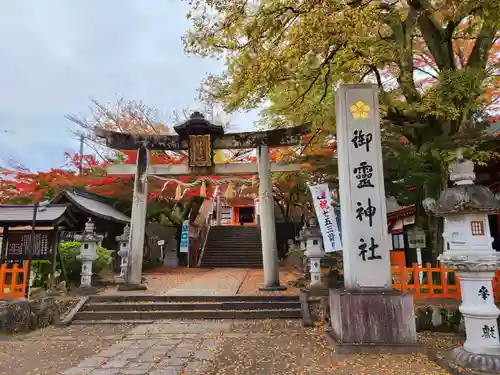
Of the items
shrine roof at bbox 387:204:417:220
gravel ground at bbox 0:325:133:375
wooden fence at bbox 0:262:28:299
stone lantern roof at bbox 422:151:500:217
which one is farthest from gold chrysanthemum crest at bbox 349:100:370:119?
wooden fence at bbox 0:262:28:299

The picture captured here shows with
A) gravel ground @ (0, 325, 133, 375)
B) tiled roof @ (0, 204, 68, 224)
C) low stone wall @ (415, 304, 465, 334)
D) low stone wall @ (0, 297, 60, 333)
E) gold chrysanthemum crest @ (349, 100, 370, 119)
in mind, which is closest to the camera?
gravel ground @ (0, 325, 133, 375)

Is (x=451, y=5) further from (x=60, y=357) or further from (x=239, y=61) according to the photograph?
(x=60, y=357)

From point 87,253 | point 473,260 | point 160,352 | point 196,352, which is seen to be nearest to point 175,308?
point 160,352

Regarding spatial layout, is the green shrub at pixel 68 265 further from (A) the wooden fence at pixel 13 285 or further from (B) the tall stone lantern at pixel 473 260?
(B) the tall stone lantern at pixel 473 260

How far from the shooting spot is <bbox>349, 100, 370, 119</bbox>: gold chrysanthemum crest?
22.1 ft

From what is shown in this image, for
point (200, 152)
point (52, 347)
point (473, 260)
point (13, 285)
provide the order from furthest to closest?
point (200, 152), point (13, 285), point (52, 347), point (473, 260)

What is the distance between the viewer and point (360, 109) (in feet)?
22.2

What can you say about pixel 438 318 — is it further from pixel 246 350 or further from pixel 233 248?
pixel 233 248

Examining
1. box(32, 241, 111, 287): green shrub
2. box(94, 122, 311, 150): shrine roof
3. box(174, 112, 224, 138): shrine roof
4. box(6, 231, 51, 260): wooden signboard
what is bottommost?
box(32, 241, 111, 287): green shrub

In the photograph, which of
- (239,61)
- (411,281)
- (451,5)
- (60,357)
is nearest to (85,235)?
(60,357)

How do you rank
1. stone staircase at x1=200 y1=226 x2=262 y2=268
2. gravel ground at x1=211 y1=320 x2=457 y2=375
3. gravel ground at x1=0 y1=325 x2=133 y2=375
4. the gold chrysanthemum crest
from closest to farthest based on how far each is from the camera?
gravel ground at x1=211 y1=320 x2=457 y2=375 → gravel ground at x1=0 y1=325 x2=133 y2=375 → the gold chrysanthemum crest → stone staircase at x1=200 y1=226 x2=262 y2=268

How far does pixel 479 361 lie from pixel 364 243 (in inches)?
91.8

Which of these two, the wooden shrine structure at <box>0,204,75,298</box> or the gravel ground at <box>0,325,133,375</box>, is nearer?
the gravel ground at <box>0,325,133,375</box>

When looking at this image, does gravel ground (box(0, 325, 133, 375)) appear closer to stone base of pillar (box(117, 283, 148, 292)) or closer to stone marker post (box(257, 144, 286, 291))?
stone base of pillar (box(117, 283, 148, 292))
